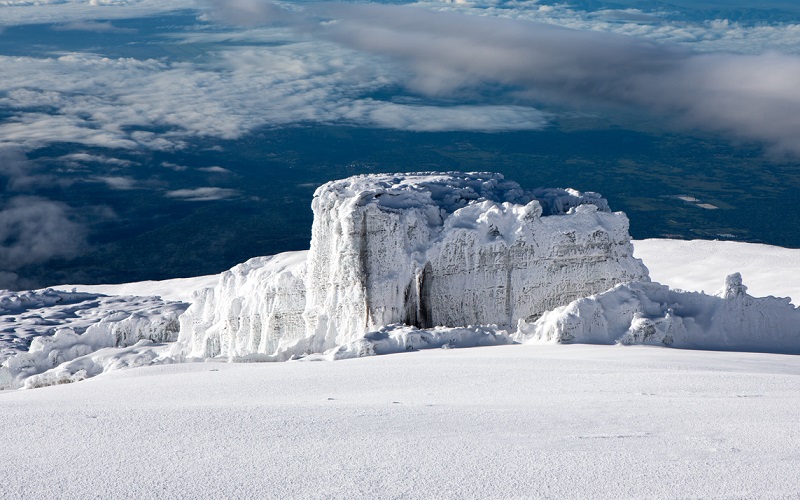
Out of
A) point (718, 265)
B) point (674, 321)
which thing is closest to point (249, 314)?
point (674, 321)

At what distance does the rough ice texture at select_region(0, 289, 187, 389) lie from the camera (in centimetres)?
2025

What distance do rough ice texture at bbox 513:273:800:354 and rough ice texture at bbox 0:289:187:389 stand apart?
952 cm

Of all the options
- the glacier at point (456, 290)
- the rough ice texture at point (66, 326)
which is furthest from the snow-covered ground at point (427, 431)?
the rough ice texture at point (66, 326)

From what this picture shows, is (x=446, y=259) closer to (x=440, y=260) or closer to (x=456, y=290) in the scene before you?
(x=440, y=260)

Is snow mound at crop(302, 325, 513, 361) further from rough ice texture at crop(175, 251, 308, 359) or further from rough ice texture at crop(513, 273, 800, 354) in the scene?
rough ice texture at crop(175, 251, 308, 359)

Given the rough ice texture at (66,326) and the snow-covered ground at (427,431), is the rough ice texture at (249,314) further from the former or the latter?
the snow-covered ground at (427,431)

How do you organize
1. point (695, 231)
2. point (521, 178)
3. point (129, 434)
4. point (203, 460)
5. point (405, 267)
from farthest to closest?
1. point (521, 178)
2. point (695, 231)
3. point (405, 267)
4. point (129, 434)
5. point (203, 460)

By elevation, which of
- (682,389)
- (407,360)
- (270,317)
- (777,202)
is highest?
(682,389)

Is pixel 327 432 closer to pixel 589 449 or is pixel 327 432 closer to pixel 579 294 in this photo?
pixel 589 449

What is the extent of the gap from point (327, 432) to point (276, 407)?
1.13 meters

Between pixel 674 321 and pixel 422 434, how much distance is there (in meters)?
7.52

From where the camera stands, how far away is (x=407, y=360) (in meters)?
12.3

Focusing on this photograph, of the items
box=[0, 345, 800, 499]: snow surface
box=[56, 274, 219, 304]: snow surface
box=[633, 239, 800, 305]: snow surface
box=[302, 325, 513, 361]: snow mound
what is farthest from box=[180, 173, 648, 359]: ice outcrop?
box=[56, 274, 219, 304]: snow surface

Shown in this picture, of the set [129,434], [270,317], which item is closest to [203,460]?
[129,434]
